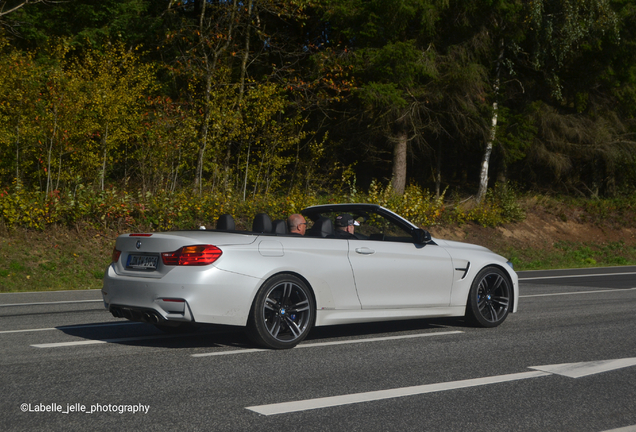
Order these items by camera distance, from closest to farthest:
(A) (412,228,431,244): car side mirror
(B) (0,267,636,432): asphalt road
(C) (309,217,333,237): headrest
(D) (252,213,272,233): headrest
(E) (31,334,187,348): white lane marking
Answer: (B) (0,267,636,432): asphalt road
(E) (31,334,187,348): white lane marking
(D) (252,213,272,233): headrest
(C) (309,217,333,237): headrest
(A) (412,228,431,244): car side mirror

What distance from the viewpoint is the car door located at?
7.23 m

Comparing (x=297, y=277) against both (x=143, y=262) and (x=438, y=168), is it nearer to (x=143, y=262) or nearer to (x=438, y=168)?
(x=143, y=262)

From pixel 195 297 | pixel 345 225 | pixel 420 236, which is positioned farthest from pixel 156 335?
pixel 420 236

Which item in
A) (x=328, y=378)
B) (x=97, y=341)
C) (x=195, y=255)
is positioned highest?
(x=195, y=255)

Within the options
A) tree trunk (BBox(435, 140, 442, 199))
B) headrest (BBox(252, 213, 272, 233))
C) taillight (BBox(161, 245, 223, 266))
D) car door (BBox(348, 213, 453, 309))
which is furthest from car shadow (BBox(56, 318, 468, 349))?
Result: tree trunk (BBox(435, 140, 442, 199))

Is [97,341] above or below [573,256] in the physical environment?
above

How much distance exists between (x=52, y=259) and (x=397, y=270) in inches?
462

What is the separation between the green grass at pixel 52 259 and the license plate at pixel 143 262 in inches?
358

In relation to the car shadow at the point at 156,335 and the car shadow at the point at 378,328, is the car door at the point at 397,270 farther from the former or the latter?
the car shadow at the point at 156,335

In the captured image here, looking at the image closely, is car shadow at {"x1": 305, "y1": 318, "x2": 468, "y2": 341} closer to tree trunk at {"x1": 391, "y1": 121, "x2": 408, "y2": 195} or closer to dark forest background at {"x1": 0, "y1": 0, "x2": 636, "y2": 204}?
dark forest background at {"x1": 0, "y1": 0, "x2": 636, "y2": 204}

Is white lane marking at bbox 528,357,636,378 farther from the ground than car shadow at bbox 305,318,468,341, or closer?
farther from the ground

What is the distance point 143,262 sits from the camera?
6.61 meters

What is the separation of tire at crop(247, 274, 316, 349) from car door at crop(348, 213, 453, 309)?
709 millimetres

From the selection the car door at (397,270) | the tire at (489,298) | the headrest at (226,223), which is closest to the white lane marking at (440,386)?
the car door at (397,270)
